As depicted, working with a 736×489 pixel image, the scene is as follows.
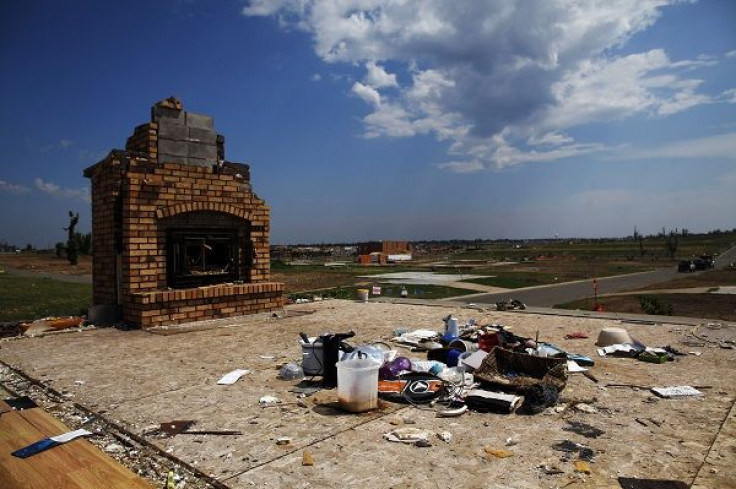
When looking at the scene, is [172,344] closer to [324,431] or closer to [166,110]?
[324,431]

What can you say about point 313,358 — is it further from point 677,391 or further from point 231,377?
point 677,391

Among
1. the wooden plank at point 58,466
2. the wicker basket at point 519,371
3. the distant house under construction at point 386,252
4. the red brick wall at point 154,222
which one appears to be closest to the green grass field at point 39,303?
the red brick wall at point 154,222

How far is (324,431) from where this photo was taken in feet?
11.4

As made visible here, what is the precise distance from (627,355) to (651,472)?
3472mm

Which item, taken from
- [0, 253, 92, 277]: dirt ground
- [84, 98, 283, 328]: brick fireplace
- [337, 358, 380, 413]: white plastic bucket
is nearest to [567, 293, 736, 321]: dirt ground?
[84, 98, 283, 328]: brick fireplace

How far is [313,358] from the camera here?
4.81 metres

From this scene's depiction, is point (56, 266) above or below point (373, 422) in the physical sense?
above

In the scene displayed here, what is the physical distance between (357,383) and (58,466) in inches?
81.5

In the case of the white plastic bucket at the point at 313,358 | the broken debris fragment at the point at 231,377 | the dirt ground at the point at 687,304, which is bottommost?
the dirt ground at the point at 687,304

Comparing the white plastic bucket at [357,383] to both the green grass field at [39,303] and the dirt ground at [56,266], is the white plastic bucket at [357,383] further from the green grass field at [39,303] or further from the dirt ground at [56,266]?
the dirt ground at [56,266]

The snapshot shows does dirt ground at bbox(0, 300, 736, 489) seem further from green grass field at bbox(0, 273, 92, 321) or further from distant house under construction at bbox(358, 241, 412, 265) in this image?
distant house under construction at bbox(358, 241, 412, 265)

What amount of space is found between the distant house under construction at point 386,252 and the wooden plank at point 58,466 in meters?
51.3

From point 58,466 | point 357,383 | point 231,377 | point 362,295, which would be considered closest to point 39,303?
point 362,295

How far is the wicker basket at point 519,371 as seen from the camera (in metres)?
4.32
